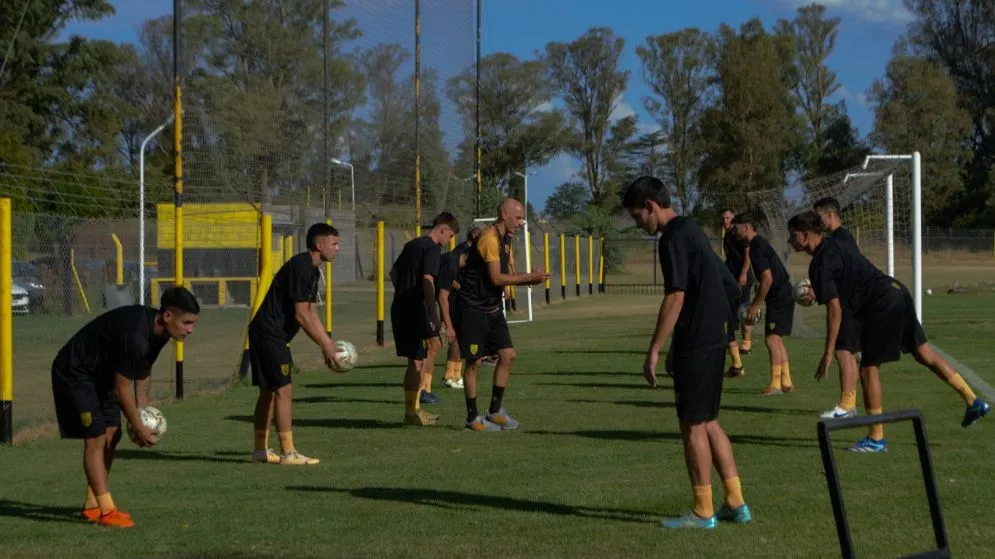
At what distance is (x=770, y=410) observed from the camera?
12859 mm

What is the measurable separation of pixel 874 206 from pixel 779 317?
12711 millimetres

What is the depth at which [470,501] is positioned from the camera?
27.5 feet

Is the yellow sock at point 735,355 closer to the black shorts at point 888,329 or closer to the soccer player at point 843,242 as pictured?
the soccer player at point 843,242

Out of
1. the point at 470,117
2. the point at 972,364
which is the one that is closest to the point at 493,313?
the point at 972,364

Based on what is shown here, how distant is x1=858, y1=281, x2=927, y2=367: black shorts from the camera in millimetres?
10102

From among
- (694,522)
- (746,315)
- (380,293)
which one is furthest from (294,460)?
(380,293)

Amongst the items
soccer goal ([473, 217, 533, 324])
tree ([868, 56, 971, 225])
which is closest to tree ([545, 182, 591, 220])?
tree ([868, 56, 971, 225])

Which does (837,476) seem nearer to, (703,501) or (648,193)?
(703,501)

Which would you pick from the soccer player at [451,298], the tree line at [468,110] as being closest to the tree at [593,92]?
the tree line at [468,110]

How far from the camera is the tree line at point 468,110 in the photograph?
18453mm

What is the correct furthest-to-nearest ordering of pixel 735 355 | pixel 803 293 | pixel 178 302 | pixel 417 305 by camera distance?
pixel 735 355 → pixel 803 293 → pixel 417 305 → pixel 178 302

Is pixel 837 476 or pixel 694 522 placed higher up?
pixel 837 476

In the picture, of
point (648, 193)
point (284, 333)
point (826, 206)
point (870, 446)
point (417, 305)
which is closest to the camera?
point (648, 193)

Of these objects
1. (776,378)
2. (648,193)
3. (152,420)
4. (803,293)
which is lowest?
(776,378)
